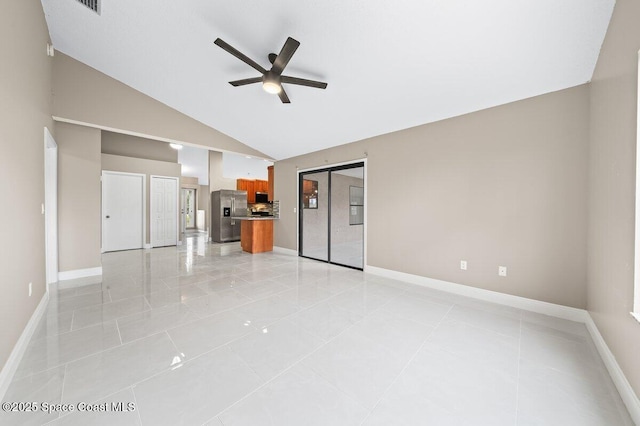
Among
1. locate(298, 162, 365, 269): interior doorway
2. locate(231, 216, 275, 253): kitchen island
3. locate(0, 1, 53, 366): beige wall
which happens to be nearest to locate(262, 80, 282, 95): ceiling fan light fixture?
locate(0, 1, 53, 366): beige wall

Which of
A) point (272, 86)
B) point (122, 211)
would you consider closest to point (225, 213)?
point (122, 211)

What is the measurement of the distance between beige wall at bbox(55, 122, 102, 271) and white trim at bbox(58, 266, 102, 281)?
0.18ft

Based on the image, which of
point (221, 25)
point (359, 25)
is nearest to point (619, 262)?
point (359, 25)

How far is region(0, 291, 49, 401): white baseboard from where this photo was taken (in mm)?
1548

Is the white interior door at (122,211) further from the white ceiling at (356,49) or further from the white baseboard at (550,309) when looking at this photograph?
the white baseboard at (550,309)

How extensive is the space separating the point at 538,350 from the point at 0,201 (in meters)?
4.28

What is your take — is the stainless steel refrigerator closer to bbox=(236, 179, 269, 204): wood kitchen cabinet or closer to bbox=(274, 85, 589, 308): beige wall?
bbox=(236, 179, 269, 204): wood kitchen cabinet

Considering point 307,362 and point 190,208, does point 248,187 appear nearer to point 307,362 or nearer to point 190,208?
point 190,208

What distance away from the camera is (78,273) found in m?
4.07

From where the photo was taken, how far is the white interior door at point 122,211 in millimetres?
6156

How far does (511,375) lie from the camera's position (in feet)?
5.71

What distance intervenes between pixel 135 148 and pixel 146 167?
58cm

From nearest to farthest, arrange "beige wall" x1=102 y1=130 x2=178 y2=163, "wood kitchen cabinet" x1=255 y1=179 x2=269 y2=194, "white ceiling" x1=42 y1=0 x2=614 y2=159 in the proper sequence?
"white ceiling" x1=42 y1=0 x2=614 y2=159
"beige wall" x1=102 y1=130 x2=178 y2=163
"wood kitchen cabinet" x1=255 y1=179 x2=269 y2=194

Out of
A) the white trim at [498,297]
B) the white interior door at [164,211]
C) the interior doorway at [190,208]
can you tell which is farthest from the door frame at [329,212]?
the interior doorway at [190,208]
